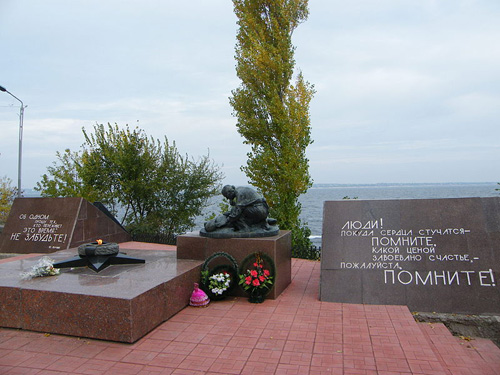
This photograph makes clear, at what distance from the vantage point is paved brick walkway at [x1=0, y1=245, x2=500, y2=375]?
169 inches

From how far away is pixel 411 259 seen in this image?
680cm

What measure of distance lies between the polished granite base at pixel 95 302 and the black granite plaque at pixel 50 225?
4.76 metres

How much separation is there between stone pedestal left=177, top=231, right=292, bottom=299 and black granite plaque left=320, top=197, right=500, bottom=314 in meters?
0.77

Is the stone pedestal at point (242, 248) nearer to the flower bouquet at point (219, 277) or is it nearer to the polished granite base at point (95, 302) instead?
the flower bouquet at point (219, 277)

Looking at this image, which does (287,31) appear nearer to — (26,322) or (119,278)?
(119,278)

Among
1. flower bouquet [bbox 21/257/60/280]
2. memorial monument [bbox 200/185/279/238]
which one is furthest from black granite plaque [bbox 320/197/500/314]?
flower bouquet [bbox 21/257/60/280]

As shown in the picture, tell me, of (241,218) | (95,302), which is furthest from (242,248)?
(95,302)

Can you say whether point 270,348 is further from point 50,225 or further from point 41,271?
point 50,225

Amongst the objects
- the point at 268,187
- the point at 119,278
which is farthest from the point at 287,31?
the point at 119,278

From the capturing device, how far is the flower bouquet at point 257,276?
6.62 m

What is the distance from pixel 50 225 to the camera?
11352 mm

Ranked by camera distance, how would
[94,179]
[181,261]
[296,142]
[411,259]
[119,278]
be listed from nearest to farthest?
1. [119,278]
2. [411,259]
3. [181,261]
4. [296,142]
5. [94,179]

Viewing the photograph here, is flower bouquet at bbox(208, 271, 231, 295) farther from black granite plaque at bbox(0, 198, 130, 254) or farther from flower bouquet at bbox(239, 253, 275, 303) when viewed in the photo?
black granite plaque at bbox(0, 198, 130, 254)

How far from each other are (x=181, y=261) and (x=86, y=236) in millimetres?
5243
